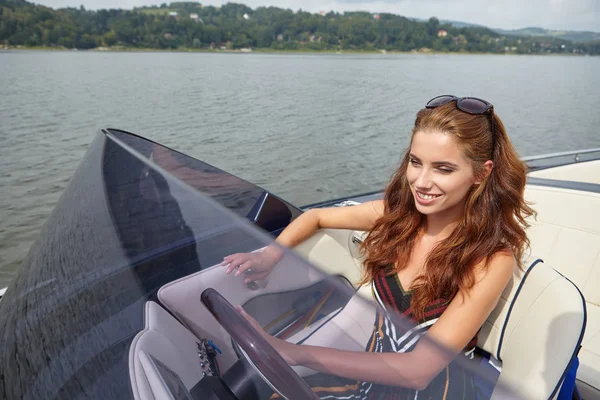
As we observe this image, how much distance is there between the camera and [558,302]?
4.21 feet

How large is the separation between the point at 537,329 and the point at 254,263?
0.83 metres

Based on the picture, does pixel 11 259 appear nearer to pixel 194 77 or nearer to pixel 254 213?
pixel 254 213

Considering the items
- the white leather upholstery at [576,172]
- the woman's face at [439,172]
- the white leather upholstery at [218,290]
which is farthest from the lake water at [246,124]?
the white leather upholstery at [218,290]

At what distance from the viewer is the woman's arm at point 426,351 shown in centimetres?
80

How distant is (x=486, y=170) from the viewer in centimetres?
133

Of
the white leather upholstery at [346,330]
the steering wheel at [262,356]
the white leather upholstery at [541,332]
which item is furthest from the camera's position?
the white leather upholstery at [541,332]

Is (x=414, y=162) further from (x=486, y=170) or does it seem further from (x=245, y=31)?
(x=245, y=31)

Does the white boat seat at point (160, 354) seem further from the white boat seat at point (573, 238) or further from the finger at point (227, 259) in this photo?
the white boat seat at point (573, 238)

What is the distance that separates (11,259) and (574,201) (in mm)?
5303

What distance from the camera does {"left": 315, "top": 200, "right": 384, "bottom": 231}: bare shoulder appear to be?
1718mm

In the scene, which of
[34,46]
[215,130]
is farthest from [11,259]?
[34,46]

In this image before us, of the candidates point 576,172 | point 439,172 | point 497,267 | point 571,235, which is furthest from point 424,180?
point 576,172

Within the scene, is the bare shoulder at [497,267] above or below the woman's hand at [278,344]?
below

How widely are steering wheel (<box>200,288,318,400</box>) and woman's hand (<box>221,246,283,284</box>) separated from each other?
22 cm
